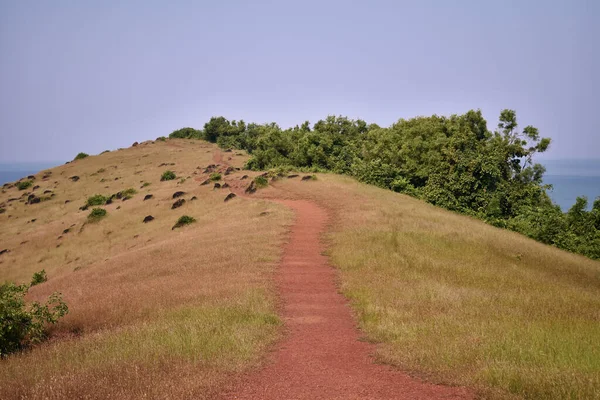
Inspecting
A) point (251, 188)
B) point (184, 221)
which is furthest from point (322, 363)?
point (251, 188)

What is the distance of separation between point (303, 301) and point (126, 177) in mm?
75657

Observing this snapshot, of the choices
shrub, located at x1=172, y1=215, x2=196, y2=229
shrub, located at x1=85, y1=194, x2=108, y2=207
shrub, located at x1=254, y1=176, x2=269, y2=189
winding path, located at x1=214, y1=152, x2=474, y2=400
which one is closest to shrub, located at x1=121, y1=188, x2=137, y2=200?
shrub, located at x1=85, y1=194, x2=108, y2=207

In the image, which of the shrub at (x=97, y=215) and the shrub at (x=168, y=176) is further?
the shrub at (x=168, y=176)

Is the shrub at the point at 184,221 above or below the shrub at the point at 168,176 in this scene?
below

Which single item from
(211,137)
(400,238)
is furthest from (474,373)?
(211,137)

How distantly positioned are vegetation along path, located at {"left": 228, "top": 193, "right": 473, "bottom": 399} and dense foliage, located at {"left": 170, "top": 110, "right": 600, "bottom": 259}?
2730cm

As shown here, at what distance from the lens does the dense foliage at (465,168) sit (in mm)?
A: 35188

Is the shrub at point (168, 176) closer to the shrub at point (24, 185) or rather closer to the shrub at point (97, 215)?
the shrub at point (97, 215)

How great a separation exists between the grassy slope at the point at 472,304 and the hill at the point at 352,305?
0.04 metres

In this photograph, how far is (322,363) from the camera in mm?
8938

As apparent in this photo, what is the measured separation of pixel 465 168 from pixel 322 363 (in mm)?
38902

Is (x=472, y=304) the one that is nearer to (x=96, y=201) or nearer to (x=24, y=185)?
(x=96, y=201)

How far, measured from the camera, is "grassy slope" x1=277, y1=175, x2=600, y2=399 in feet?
25.7

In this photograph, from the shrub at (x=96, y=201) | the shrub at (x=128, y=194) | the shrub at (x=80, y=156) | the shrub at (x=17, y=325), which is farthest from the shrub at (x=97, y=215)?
the shrub at (x=80, y=156)
